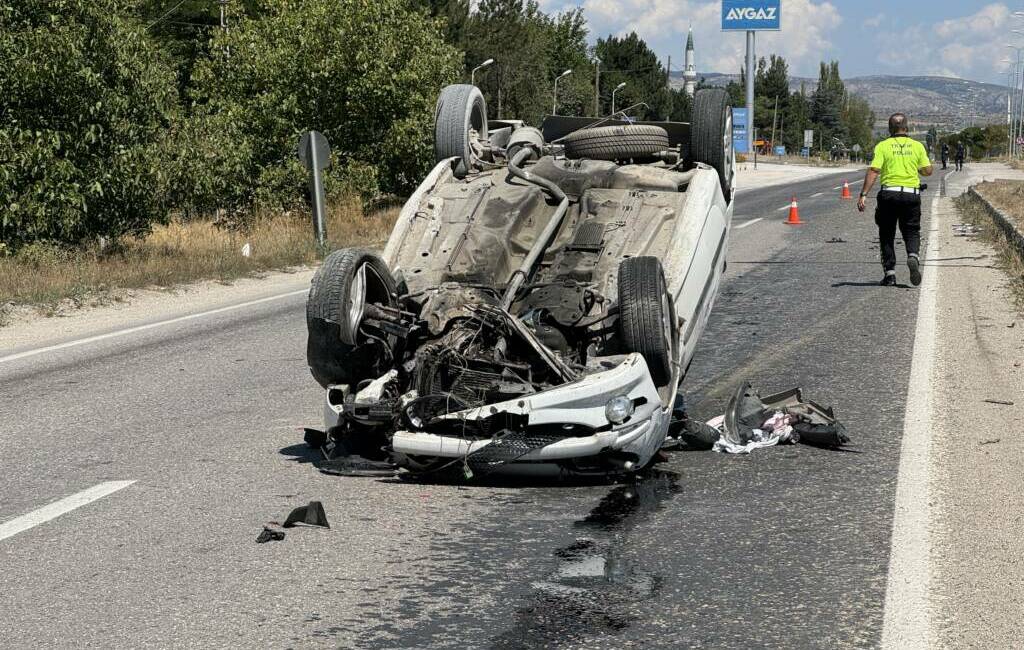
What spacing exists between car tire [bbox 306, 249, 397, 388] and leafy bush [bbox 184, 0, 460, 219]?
61.3 ft

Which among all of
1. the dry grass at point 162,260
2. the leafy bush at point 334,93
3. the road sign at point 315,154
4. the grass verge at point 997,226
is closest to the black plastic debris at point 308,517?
the grass verge at point 997,226

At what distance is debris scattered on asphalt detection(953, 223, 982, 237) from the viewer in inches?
835

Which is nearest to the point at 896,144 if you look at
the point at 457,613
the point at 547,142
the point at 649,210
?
the point at 547,142

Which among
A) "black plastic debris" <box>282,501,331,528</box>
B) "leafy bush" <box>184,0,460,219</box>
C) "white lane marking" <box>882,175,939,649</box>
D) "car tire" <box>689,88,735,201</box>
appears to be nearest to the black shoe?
"white lane marking" <box>882,175,939,649</box>

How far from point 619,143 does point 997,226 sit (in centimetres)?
1378

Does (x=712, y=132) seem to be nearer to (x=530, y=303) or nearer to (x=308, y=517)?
(x=530, y=303)

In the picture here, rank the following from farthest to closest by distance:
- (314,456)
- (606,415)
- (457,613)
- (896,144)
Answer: (896,144)
(314,456)
(606,415)
(457,613)

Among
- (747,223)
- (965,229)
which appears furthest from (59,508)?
(747,223)

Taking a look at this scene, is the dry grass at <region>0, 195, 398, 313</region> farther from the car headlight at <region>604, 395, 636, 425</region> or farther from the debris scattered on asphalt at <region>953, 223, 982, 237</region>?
the debris scattered on asphalt at <region>953, 223, 982, 237</region>

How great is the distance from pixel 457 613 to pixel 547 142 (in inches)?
272

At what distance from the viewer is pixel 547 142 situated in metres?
10.6

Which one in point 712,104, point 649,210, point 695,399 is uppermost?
point 712,104

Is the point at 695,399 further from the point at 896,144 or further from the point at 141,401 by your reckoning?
the point at 896,144

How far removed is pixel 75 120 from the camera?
16.5 m
